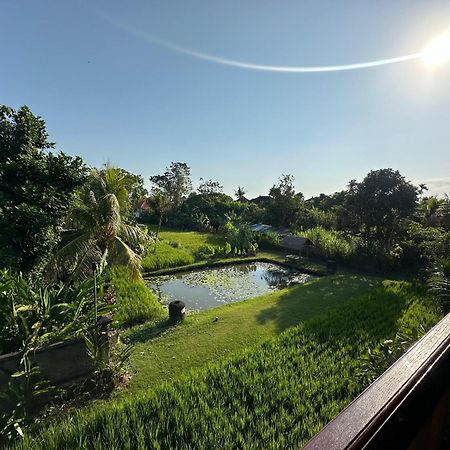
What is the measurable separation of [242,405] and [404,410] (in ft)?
13.3

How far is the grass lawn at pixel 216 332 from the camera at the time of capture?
5789 millimetres

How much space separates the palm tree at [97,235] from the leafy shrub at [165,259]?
4781 mm

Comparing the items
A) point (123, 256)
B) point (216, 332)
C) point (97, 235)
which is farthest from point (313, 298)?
point (97, 235)

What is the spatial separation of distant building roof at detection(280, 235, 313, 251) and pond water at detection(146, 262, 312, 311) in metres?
2.02

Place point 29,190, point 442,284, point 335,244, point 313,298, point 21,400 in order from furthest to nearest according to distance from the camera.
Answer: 1. point 335,244
2. point 313,298
3. point 442,284
4. point 29,190
5. point 21,400

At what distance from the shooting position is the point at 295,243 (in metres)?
17.5

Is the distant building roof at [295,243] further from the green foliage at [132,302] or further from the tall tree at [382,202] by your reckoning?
the green foliage at [132,302]

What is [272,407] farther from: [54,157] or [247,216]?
[247,216]

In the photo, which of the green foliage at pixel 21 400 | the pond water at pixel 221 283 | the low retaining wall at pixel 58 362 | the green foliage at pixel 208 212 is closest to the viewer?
the green foliage at pixel 21 400

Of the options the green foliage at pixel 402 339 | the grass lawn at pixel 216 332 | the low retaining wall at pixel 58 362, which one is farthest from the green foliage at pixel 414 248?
the low retaining wall at pixel 58 362

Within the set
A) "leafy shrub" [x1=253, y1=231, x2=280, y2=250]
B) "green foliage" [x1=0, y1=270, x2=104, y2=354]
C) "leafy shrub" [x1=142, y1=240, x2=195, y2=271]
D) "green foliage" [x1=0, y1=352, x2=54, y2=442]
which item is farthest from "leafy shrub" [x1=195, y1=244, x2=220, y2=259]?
"green foliage" [x1=0, y1=352, x2=54, y2=442]

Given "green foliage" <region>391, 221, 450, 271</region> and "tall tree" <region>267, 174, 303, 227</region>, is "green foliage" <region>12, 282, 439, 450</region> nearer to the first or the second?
"green foliage" <region>391, 221, 450, 271</region>

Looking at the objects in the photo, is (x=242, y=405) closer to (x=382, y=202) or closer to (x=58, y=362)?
(x=58, y=362)

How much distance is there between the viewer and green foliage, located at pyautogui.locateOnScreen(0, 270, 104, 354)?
4273 millimetres
